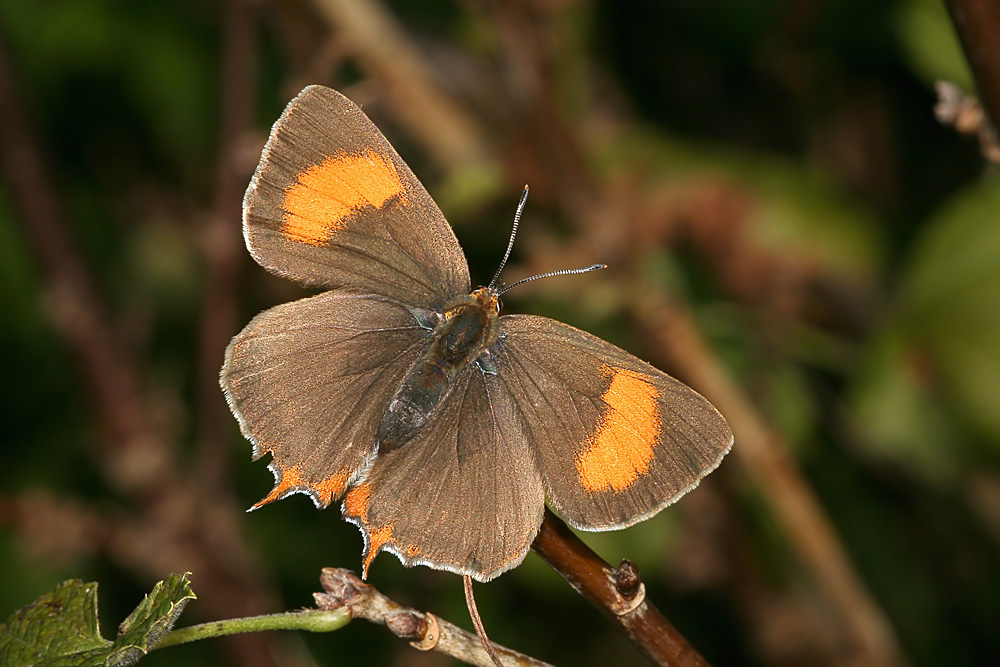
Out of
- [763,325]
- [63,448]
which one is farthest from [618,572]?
[63,448]

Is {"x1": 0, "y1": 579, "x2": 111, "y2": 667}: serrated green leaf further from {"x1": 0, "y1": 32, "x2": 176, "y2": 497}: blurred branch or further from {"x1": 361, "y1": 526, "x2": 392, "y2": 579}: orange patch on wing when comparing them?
{"x1": 0, "y1": 32, "x2": 176, "y2": 497}: blurred branch

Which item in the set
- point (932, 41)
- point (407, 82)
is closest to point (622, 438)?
point (932, 41)

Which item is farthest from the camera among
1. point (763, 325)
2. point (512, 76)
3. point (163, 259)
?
point (163, 259)

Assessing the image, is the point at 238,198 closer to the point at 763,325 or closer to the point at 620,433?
the point at 620,433

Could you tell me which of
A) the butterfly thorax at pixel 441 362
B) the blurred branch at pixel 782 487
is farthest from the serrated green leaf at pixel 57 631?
the blurred branch at pixel 782 487

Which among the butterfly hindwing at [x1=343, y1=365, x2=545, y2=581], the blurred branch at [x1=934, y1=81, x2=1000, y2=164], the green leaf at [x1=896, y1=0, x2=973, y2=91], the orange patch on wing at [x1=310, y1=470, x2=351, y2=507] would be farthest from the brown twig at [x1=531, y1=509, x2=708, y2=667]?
the green leaf at [x1=896, y1=0, x2=973, y2=91]

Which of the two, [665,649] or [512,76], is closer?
[665,649]
